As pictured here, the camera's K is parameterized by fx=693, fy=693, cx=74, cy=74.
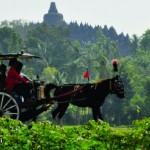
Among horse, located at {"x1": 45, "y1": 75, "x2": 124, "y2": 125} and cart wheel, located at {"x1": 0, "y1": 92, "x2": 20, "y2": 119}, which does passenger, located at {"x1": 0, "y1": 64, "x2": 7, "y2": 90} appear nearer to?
cart wheel, located at {"x1": 0, "y1": 92, "x2": 20, "y2": 119}

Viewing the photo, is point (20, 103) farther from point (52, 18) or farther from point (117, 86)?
point (52, 18)

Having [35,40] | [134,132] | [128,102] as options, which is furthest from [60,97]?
[35,40]

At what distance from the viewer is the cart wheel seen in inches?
579

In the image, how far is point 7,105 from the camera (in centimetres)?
1473

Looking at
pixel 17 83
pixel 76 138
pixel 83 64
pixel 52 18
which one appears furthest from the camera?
pixel 52 18

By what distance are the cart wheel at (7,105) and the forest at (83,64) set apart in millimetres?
25229

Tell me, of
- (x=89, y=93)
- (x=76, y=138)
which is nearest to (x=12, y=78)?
(x=89, y=93)

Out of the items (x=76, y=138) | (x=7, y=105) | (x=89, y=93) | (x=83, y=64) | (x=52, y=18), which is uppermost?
(x=52, y=18)

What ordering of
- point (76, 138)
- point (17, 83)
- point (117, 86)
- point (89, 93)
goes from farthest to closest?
point (89, 93), point (117, 86), point (17, 83), point (76, 138)

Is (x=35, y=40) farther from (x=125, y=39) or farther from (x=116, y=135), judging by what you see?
(x=116, y=135)

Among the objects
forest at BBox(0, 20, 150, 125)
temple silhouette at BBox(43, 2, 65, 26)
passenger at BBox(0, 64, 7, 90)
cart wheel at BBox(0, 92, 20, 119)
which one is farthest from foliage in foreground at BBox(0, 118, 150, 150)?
temple silhouette at BBox(43, 2, 65, 26)

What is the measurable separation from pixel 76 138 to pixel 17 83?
285 inches

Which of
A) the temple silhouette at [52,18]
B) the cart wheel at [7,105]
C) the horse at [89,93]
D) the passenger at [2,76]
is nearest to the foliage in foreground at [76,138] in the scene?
the cart wheel at [7,105]

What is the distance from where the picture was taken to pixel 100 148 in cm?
792
